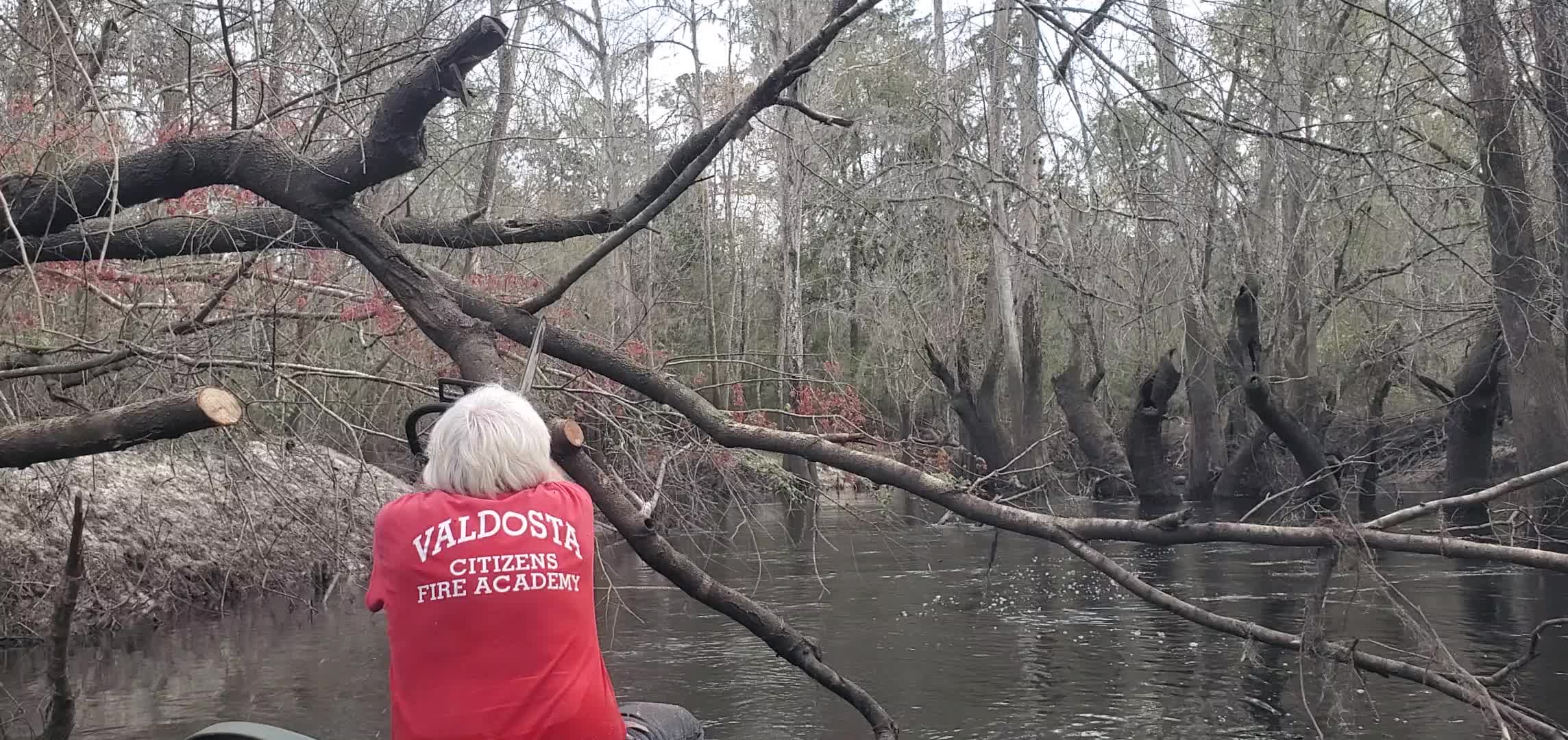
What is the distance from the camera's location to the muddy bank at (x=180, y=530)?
8008 millimetres

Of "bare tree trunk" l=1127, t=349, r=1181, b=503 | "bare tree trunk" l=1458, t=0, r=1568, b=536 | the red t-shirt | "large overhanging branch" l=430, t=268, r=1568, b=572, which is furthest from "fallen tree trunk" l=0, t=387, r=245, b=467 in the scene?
"bare tree trunk" l=1127, t=349, r=1181, b=503

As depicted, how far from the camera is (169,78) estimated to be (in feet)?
23.5

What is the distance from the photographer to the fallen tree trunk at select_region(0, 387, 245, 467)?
408 centimetres

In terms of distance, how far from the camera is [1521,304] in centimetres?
1270

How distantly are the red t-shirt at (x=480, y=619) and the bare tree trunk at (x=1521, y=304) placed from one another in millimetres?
9055

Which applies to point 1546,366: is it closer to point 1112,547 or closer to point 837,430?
point 1112,547


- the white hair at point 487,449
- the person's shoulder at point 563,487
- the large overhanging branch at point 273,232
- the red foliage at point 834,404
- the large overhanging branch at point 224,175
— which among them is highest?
the large overhanging branch at point 224,175

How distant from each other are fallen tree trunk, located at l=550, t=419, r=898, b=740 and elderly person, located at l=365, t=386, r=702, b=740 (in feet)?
7.70

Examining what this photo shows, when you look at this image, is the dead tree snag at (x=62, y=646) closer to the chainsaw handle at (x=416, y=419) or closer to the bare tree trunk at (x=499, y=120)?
the chainsaw handle at (x=416, y=419)

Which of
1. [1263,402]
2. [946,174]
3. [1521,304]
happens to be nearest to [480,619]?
[946,174]

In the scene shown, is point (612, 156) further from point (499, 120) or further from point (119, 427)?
point (119, 427)

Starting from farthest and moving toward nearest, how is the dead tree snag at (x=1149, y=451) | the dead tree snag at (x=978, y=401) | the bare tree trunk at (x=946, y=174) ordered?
the dead tree snag at (x=978, y=401) → the dead tree snag at (x=1149, y=451) → the bare tree trunk at (x=946, y=174)

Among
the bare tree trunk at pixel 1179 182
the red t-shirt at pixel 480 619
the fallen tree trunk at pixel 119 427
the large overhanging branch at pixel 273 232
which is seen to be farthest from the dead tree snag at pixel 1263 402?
the red t-shirt at pixel 480 619

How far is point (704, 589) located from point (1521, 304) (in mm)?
10232
